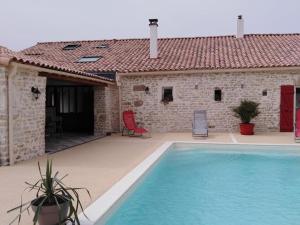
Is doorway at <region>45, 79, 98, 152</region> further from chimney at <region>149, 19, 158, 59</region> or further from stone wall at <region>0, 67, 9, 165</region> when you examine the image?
stone wall at <region>0, 67, 9, 165</region>

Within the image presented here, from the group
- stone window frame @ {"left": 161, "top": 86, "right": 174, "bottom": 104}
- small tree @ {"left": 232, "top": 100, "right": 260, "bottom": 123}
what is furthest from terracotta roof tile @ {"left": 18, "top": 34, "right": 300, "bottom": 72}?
small tree @ {"left": 232, "top": 100, "right": 260, "bottom": 123}

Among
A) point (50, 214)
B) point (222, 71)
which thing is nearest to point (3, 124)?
point (50, 214)

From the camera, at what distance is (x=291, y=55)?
1661 centimetres

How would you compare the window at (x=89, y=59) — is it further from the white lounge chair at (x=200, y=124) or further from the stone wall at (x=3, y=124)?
the stone wall at (x=3, y=124)

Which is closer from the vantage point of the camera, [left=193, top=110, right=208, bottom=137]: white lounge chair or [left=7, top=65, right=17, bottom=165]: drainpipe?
[left=7, top=65, right=17, bottom=165]: drainpipe

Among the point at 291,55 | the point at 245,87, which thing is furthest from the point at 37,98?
the point at 291,55

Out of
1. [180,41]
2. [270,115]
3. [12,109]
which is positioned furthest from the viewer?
[180,41]

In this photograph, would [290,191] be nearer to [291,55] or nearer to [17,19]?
[291,55]

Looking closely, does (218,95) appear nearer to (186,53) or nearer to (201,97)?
(201,97)

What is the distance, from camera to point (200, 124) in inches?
575

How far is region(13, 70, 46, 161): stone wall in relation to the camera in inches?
348

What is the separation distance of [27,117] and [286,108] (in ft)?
37.2

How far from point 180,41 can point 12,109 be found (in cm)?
1402

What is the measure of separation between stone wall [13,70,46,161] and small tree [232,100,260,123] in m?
8.35
